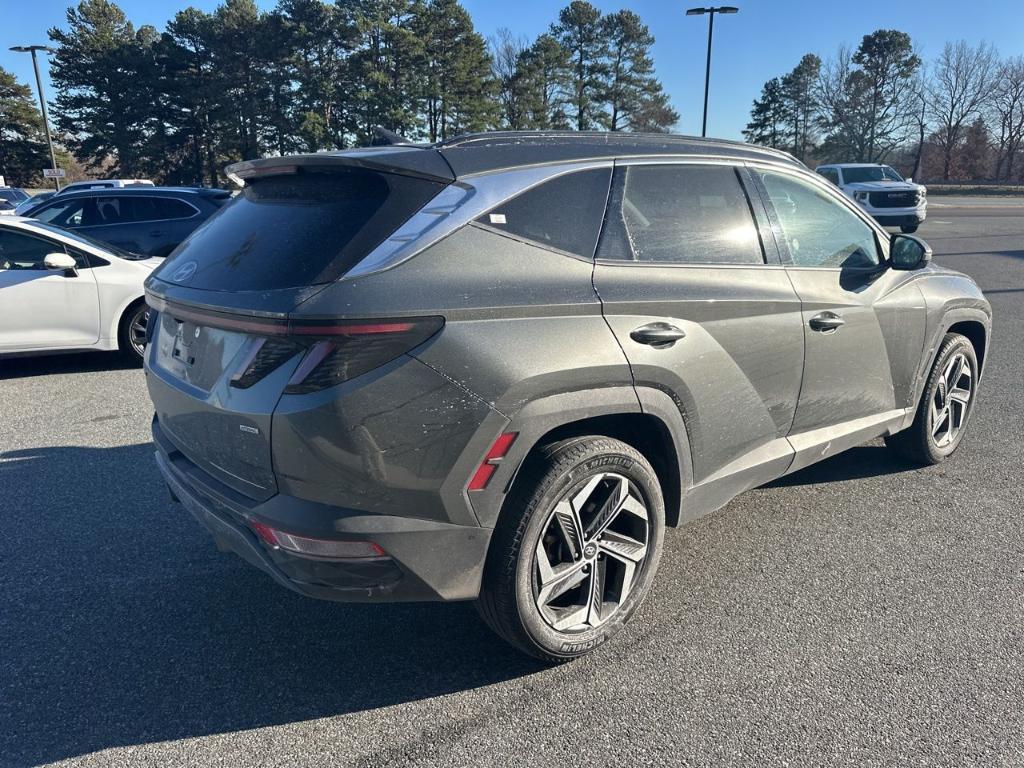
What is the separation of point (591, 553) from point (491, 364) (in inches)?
35.8

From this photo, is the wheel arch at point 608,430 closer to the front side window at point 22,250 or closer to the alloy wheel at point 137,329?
the alloy wheel at point 137,329

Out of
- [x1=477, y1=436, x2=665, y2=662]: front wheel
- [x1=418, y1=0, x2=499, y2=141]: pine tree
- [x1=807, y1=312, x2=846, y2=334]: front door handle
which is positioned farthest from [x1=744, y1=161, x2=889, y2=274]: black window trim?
[x1=418, y1=0, x2=499, y2=141]: pine tree

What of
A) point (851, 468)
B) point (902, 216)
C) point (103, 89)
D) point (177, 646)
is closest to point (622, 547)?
point (177, 646)

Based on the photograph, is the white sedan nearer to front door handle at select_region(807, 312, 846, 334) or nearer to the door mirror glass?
the door mirror glass

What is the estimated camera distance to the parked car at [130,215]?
10.7m

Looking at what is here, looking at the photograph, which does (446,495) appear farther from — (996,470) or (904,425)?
(996,470)

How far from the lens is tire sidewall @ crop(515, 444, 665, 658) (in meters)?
2.59

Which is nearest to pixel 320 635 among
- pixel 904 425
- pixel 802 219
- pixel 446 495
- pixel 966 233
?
pixel 446 495

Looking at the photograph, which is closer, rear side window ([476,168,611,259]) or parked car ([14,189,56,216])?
rear side window ([476,168,611,259])

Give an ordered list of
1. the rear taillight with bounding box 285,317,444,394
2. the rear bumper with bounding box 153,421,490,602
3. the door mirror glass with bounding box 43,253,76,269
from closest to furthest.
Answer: the rear taillight with bounding box 285,317,444,394 → the rear bumper with bounding box 153,421,490,602 → the door mirror glass with bounding box 43,253,76,269

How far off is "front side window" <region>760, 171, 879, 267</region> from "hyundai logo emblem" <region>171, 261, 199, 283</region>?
8.40 ft

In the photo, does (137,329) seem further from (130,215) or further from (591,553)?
(591,553)

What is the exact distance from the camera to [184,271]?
9.46 ft

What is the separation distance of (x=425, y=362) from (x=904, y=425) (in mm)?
3256
